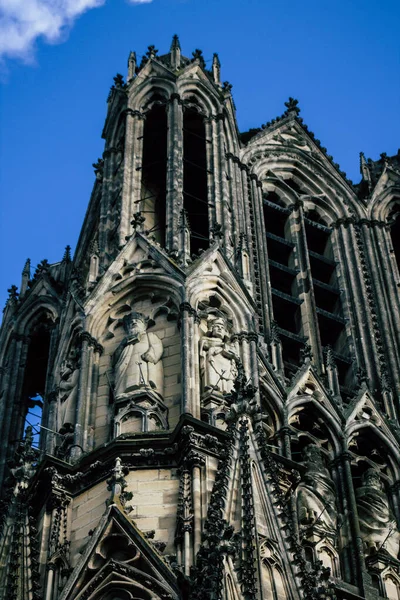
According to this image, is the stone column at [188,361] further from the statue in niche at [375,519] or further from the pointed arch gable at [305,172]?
the pointed arch gable at [305,172]

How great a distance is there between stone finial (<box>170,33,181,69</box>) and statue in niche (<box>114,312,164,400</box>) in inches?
492

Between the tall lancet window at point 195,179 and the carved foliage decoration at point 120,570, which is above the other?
the tall lancet window at point 195,179

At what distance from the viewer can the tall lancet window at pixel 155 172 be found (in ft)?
107

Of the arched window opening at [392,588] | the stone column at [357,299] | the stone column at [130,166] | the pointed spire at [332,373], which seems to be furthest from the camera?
the stone column at [357,299]

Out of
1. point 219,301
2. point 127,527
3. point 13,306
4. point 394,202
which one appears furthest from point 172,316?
point 394,202

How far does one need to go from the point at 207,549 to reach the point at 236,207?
50.6ft

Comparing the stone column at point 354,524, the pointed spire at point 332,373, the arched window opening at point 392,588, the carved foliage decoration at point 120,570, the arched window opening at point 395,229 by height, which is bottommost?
the carved foliage decoration at point 120,570

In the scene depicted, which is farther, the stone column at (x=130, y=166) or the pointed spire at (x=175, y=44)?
A: the pointed spire at (x=175, y=44)

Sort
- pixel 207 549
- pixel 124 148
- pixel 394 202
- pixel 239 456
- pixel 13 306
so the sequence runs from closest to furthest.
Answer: pixel 207 549 → pixel 239 456 → pixel 124 148 → pixel 13 306 → pixel 394 202

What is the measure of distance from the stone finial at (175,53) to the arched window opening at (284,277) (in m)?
4.05

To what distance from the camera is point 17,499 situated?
75.0 ft

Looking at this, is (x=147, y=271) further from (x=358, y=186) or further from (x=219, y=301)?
(x=358, y=186)

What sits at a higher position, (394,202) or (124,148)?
(394,202)


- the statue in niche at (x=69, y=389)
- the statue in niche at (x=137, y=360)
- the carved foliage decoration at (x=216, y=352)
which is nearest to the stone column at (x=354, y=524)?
the carved foliage decoration at (x=216, y=352)
